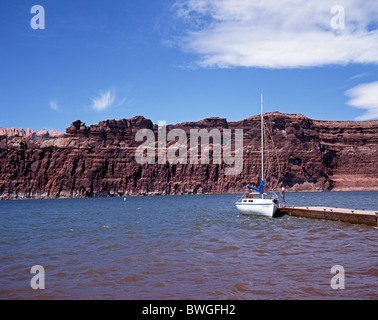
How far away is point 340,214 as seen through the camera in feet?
85.9

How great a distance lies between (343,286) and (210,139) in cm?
16922

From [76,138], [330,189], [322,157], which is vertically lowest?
[330,189]

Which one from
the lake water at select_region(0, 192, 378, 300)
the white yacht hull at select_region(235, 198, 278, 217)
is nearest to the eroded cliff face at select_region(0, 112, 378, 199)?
the white yacht hull at select_region(235, 198, 278, 217)

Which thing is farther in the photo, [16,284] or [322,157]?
[322,157]

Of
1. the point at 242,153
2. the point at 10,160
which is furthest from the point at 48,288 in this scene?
the point at 10,160

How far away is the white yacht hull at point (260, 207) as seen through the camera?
31350mm

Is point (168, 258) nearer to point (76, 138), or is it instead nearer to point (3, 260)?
point (3, 260)

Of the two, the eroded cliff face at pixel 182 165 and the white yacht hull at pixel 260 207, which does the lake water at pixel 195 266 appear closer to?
the white yacht hull at pixel 260 207

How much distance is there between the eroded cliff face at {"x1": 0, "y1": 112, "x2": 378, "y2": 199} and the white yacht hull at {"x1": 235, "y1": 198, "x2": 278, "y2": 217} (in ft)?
420

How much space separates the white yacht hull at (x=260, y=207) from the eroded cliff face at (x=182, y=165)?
128 meters

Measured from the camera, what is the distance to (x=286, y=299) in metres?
8.50

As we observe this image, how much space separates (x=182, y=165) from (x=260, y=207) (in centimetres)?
14441

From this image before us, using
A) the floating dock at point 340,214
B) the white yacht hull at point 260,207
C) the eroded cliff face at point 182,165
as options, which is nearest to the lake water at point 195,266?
the floating dock at point 340,214
